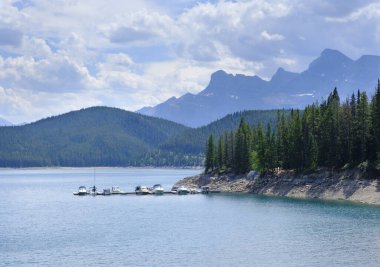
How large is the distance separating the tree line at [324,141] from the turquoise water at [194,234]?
1742 cm

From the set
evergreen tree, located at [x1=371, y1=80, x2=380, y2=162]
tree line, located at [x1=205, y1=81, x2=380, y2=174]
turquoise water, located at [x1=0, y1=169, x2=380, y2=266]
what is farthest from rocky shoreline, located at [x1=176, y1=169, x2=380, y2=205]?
evergreen tree, located at [x1=371, y1=80, x2=380, y2=162]

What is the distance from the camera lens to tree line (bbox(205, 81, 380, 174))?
439 ft

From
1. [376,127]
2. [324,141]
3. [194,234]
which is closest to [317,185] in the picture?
[324,141]

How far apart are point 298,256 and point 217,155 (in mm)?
131568

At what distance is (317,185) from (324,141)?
1410cm

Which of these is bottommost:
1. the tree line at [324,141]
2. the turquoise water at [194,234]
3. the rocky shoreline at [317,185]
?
the turquoise water at [194,234]

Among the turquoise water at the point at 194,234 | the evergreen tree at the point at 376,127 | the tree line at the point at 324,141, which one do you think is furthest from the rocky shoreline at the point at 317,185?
the evergreen tree at the point at 376,127

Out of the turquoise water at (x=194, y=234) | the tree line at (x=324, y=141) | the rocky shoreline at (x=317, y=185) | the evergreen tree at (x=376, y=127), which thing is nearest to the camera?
the turquoise water at (x=194, y=234)

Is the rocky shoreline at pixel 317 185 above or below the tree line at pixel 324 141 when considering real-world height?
below

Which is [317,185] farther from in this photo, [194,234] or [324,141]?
[194,234]

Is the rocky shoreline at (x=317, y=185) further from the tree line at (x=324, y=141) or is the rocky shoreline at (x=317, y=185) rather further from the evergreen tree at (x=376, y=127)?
the evergreen tree at (x=376, y=127)

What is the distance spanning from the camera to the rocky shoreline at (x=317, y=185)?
397 feet

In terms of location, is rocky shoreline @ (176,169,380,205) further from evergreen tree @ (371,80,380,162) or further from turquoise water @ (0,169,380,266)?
evergreen tree @ (371,80,380,162)

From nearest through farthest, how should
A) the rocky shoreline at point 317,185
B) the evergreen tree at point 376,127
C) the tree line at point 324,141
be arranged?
1. the rocky shoreline at point 317,185
2. the evergreen tree at point 376,127
3. the tree line at point 324,141
